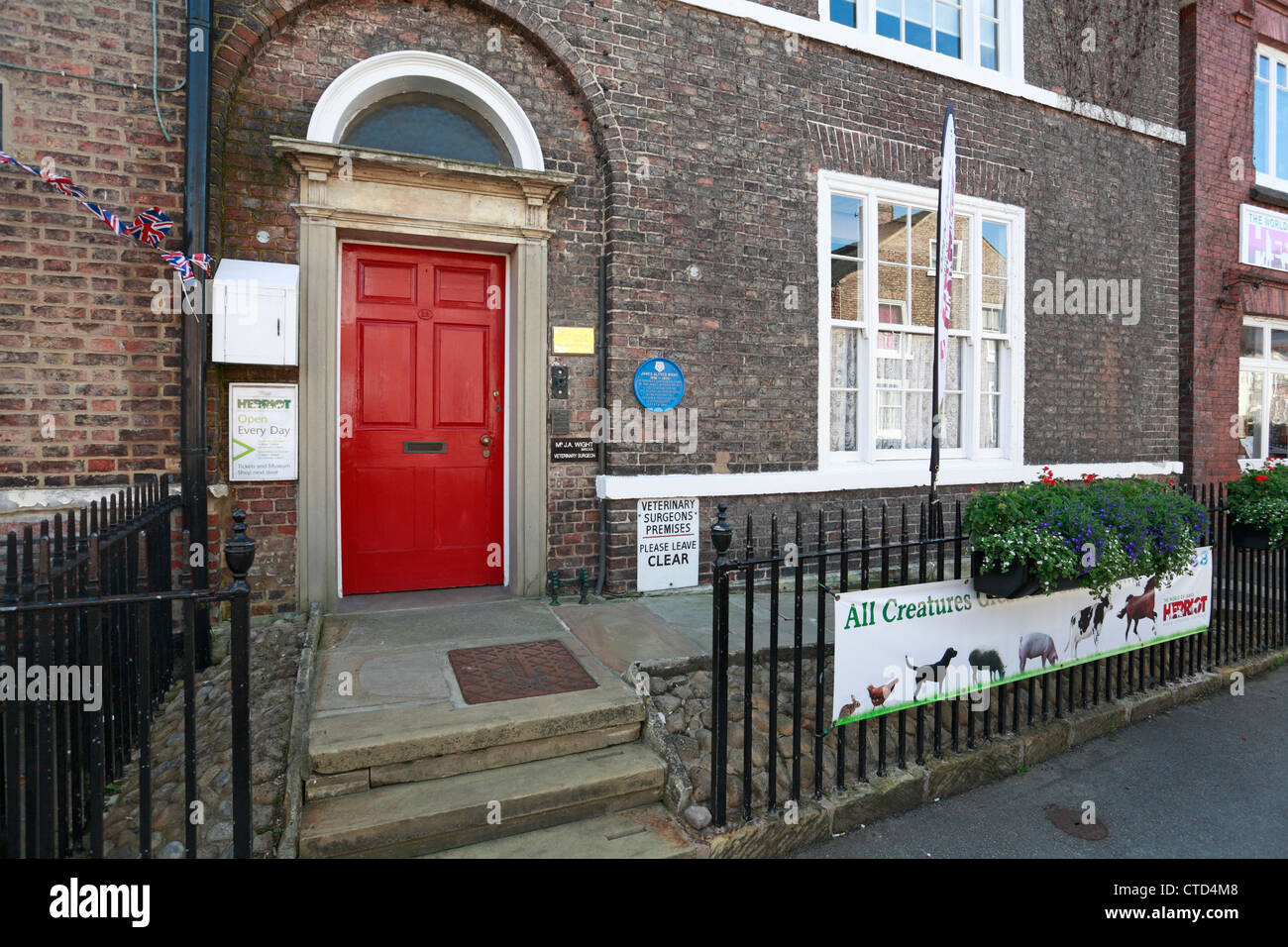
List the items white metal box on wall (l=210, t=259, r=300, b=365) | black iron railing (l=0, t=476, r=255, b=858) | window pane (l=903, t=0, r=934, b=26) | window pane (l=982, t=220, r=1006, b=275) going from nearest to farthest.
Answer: black iron railing (l=0, t=476, r=255, b=858), white metal box on wall (l=210, t=259, r=300, b=365), window pane (l=903, t=0, r=934, b=26), window pane (l=982, t=220, r=1006, b=275)

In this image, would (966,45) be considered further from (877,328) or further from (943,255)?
(943,255)

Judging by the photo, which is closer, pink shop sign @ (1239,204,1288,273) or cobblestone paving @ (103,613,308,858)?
cobblestone paving @ (103,613,308,858)

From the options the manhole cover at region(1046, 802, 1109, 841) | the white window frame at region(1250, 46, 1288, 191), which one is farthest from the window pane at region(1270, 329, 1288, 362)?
the manhole cover at region(1046, 802, 1109, 841)

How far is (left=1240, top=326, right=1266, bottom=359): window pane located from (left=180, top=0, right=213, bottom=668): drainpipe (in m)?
11.7

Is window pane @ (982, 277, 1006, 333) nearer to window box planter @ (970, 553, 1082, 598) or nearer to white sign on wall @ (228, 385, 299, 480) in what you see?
window box planter @ (970, 553, 1082, 598)

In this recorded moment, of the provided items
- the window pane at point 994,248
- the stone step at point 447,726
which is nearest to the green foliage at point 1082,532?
the stone step at point 447,726

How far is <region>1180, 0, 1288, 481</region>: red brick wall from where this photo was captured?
8836 millimetres

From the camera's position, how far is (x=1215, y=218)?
903cm

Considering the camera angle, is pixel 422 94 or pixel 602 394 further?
pixel 602 394

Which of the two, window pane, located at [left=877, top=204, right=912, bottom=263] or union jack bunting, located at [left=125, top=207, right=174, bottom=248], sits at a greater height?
window pane, located at [left=877, top=204, right=912, bottom=263]

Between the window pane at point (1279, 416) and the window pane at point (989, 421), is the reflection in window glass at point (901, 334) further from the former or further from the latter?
the window pane at point (1279, 416)

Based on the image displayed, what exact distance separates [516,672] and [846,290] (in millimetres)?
4602

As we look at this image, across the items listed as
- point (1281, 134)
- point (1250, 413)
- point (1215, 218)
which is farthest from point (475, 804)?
point (1281, 134)
